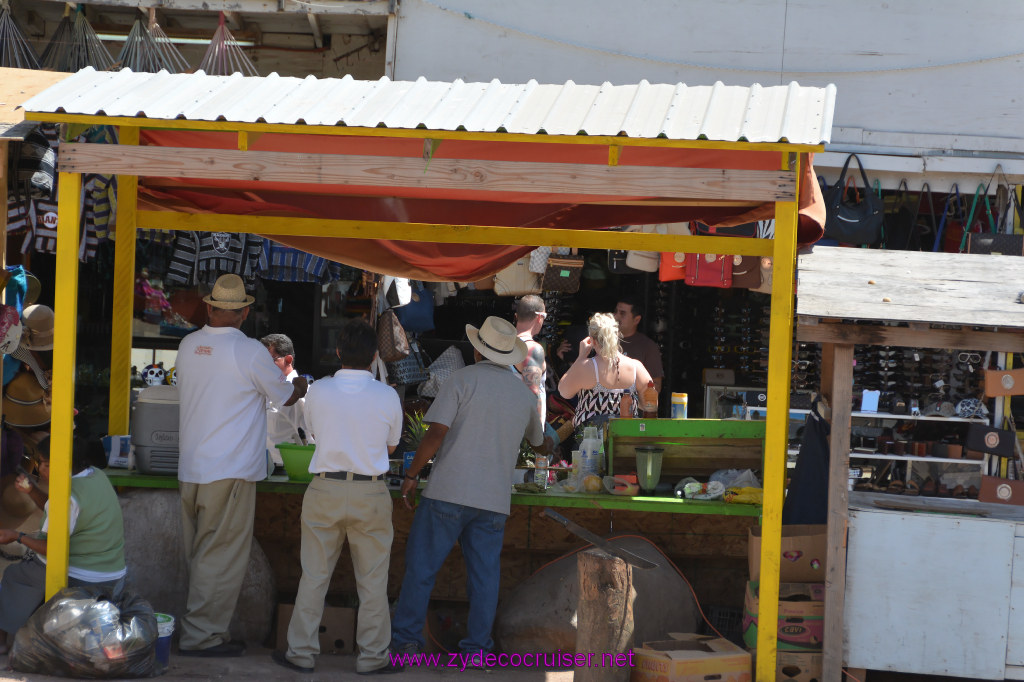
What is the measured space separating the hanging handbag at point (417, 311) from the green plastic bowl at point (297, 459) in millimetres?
3089

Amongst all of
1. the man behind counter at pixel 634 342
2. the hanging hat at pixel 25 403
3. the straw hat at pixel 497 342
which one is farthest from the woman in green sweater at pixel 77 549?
the man behind counter at pixel 634 342

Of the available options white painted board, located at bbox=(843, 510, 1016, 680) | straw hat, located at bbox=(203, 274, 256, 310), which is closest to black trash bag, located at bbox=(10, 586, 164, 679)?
straw hat, located at bbox=(203, 274, 256, 310)

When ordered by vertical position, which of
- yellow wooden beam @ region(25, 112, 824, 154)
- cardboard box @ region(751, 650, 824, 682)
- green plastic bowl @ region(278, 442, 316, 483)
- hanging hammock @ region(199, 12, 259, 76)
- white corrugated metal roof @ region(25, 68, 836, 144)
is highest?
hanging hammock @ region(199, 12, 259, 76)

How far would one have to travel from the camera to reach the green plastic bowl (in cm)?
652

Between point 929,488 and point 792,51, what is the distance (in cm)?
394

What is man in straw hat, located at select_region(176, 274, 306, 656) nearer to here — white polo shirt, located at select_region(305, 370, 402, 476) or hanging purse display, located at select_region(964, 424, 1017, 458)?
white polo shirt, located at select_region(305, 370, 402, 476)

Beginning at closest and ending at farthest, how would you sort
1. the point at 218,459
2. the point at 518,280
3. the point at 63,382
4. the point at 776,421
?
the point at 776,421, the point at 63,382, the point at 218,459, the point at 518,280

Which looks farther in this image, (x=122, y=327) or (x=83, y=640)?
(x=122, y=327)

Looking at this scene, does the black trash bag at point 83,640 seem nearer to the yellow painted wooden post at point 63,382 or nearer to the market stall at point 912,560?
the yellow painted wooden post at point 63,382

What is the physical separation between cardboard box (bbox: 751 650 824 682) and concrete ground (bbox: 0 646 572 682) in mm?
1154

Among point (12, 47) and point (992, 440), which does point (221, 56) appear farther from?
point (992, 440)

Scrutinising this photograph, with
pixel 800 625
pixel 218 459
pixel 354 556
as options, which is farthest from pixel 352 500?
pixel 800 625

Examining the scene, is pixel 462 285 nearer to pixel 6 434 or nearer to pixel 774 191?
pixel 6 434

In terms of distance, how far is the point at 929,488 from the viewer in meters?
9.24
